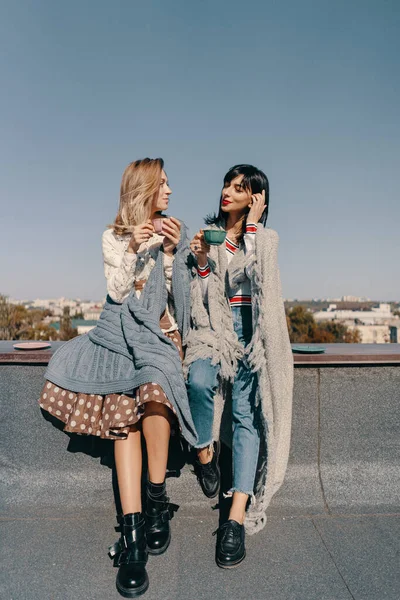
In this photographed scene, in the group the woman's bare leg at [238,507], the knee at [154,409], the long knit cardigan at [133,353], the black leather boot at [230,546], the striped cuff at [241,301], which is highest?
the striped cuff at [241,301]

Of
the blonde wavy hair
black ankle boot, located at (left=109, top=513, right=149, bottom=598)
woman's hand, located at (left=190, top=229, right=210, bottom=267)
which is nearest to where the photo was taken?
black ankle boot, located at (left=109, top=513, right=149, bottom=598)

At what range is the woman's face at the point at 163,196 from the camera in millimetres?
2820

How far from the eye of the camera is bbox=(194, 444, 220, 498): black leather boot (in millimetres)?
2723

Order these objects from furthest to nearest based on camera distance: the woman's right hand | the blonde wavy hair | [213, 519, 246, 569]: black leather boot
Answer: the blonde wavy hair, the woman's right hand, [213, 519, 246, 569]: black leather boot

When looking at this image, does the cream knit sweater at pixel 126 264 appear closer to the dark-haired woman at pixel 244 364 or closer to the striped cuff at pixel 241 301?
the dark-haired woman at pixel 244 364

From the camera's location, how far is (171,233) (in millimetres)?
2678

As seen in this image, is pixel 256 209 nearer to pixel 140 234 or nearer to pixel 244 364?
pixel 140 234

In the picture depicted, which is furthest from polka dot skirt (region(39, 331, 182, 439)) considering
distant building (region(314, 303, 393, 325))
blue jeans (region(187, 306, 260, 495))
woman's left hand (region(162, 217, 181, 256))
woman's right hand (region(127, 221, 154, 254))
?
distant building (region(314, 303, 393, 325))

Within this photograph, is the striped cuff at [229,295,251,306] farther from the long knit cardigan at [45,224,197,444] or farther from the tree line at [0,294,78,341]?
the tree line at [0,294,78,341]

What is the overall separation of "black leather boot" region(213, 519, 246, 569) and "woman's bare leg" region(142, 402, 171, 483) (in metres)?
0.38

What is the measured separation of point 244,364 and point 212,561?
3.08 feet

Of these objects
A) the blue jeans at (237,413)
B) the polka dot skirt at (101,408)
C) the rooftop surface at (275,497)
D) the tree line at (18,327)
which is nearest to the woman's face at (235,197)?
the blue jeans at (237,413)

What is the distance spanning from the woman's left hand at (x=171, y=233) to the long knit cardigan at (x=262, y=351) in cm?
28

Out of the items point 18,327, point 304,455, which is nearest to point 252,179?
point 304,455
